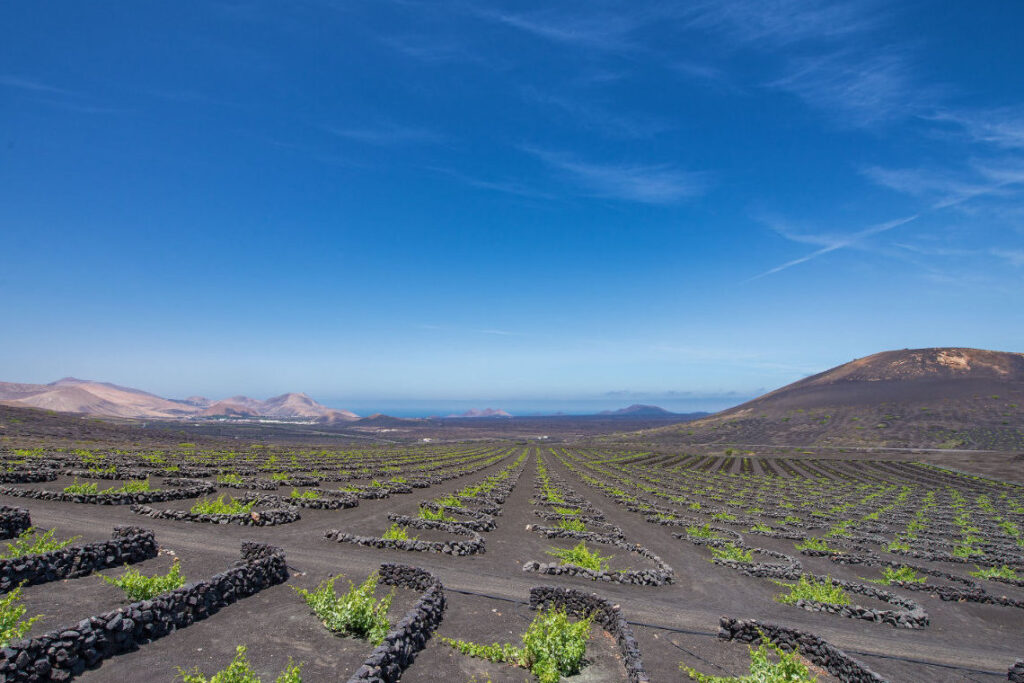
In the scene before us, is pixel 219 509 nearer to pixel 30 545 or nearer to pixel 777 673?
pixel 30 545

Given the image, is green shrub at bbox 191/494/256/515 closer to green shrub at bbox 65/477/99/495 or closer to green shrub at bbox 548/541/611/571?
green shrub at bbox 65/477/99/495

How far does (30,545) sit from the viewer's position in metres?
17.9

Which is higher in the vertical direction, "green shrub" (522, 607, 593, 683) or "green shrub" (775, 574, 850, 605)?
"green shrub" (522, 607, 593, 683)

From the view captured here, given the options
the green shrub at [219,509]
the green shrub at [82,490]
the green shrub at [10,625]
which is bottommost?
the green shrub at [219,509]

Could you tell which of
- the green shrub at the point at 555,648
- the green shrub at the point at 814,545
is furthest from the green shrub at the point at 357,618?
the green shrub at the point at 814,545

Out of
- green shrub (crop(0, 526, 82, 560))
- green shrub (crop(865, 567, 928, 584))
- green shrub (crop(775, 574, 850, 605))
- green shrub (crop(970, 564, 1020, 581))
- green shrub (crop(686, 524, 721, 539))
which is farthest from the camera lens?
green shrub (crop(686, 524, 721, 539))

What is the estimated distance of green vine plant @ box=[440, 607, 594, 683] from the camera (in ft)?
41.5

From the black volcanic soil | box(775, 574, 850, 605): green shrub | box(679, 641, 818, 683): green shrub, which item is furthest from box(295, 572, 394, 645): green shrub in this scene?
box(775, 574, 850, 605): green shrub

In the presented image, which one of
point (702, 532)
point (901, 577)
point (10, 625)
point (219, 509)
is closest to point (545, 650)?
point (10, 625)

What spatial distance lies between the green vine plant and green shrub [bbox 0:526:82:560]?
48.1 ft

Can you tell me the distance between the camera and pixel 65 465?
1533 inches

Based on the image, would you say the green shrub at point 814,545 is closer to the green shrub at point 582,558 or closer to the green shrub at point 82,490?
the green shrub at point 582,558

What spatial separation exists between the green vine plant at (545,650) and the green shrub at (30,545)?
1467 centimetres

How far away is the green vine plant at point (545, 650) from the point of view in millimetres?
12664
